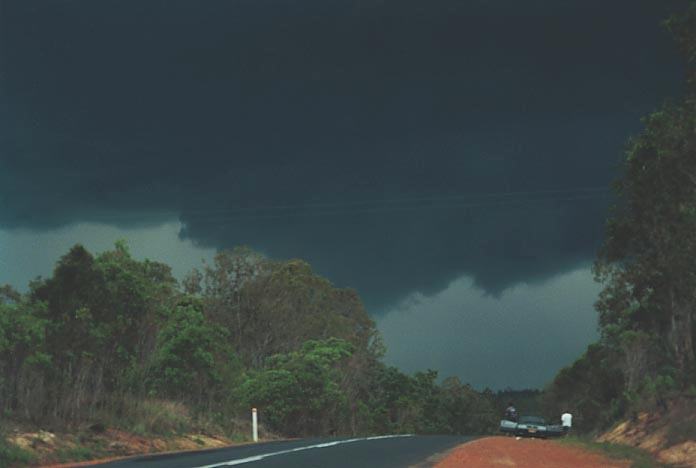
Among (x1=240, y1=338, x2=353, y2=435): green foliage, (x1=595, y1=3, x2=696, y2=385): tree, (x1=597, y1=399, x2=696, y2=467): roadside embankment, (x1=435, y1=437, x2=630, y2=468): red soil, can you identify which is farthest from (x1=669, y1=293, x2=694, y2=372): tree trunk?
(x1=435, y1=437, x2=630, y2=468): red soil

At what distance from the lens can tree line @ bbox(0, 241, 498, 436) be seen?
74.2ft

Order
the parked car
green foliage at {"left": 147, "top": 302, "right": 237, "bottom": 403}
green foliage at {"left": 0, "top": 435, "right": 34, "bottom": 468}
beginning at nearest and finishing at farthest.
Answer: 1. green foliage at {"left": 0, "top": 435, "right": 34, "bottom": 468}
2. green foliage at {"left": 147, "top": 302, "right": 237, "bottom": 403}
3. the parked car

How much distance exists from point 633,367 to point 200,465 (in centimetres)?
3714

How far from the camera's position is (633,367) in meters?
48.8

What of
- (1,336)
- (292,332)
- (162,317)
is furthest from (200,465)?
(292,332)

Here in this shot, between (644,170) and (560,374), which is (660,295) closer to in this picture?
(644,170)

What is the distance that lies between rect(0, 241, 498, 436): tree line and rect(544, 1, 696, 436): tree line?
1623 cm

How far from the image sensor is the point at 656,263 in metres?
36.3

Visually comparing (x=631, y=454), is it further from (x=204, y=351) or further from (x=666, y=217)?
(x=204, y=351)

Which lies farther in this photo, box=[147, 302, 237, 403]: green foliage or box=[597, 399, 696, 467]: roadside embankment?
box=[147, 302, 237, 403]: green foliage

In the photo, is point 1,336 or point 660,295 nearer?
point 1,336

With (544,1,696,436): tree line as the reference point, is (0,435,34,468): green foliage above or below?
below

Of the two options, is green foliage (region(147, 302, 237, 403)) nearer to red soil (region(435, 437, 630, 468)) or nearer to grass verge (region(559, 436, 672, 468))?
grass verge (region(559, 436, 672, 468))

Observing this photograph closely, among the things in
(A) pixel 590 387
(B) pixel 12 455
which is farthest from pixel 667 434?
(A) pixel 590 387
